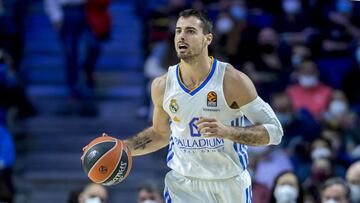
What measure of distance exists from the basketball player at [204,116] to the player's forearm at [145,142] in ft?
0.92

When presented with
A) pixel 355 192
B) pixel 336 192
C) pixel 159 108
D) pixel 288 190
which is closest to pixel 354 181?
pixel 355 192

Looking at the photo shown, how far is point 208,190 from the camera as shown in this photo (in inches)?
309

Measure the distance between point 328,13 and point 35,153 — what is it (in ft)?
15.7

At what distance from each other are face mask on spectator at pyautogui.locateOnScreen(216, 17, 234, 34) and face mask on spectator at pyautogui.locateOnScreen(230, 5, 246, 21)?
0.11 metres

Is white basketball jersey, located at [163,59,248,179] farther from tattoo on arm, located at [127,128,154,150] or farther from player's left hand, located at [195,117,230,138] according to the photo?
player's left hand, located at [195,117,230,138]

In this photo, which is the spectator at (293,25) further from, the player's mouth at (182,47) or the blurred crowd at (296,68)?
the player's mouth at (182,47)

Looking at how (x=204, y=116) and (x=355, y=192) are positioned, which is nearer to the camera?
(x=204, y=116)

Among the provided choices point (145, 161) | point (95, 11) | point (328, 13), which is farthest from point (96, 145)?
point (328, 13)

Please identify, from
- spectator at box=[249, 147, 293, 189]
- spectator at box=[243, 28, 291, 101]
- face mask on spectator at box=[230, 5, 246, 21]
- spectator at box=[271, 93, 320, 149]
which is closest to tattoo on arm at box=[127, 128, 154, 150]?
spectator at box=[249, 147, 293, 189]

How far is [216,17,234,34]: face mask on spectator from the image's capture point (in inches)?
567

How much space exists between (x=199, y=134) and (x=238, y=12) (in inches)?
284

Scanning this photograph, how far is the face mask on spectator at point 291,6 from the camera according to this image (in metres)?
15.0

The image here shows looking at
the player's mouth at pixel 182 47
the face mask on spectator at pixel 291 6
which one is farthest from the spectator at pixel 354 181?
the face mask on spectator at pixel 291 6

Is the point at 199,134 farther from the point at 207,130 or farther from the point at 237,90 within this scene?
the point at 207,130
